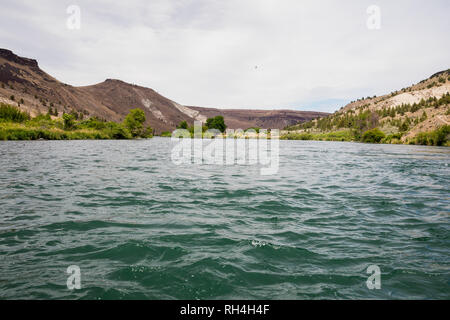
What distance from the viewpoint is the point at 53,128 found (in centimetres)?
6788

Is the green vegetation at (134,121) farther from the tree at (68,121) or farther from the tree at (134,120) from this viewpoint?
the tree at (68,121)

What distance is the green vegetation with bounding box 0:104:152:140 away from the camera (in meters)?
53.2

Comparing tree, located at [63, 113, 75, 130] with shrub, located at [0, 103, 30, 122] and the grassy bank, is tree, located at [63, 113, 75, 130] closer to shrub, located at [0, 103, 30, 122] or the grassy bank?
shrub, located at [0, 103, 30, 122]

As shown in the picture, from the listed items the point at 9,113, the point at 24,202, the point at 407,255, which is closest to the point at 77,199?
the point at 24,202

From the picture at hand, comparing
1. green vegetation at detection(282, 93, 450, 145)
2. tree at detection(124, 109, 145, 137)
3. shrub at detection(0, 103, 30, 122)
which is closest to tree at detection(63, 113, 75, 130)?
shrub at detection(0, 103, 30, 122)

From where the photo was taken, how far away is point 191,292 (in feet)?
13.7

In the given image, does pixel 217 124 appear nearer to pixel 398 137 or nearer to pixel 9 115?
pixel 398 137

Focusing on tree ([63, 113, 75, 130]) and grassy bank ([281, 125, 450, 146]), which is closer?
grassy bank ([281, 125, 450, 146])

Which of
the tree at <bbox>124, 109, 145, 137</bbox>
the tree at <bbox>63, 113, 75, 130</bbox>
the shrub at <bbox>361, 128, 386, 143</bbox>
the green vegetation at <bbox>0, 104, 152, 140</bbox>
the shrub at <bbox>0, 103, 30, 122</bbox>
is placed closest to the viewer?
the green vegetation at <bbox>0, 104, 152, 140</bbox>

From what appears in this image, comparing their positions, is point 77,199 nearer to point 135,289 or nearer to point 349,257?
point 135,289

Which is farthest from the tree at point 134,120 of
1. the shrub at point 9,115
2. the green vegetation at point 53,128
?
the shrub at point 9,115
